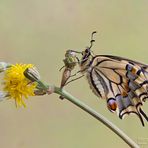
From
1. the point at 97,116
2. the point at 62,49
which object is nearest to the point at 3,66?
the point at 97,116

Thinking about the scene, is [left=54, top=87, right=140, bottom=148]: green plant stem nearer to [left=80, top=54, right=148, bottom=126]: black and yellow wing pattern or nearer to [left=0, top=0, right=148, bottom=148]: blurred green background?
[left=80, top=54, right=148, bottom=126]: black and yellow wing pattern

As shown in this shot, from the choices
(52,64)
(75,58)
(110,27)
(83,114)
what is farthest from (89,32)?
(75,58)

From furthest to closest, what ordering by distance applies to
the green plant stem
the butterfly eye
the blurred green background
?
the blurred green background → the butterfly eye → the green plant stem

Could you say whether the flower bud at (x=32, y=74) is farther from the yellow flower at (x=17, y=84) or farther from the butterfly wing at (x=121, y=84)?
the butterfly wing at (x=121, y=84)

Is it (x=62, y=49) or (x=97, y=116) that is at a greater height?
(x=62, y=49)

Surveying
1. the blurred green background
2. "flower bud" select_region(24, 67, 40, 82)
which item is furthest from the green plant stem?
the blurred green background

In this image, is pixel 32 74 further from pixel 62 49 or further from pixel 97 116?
pixel 62 49
